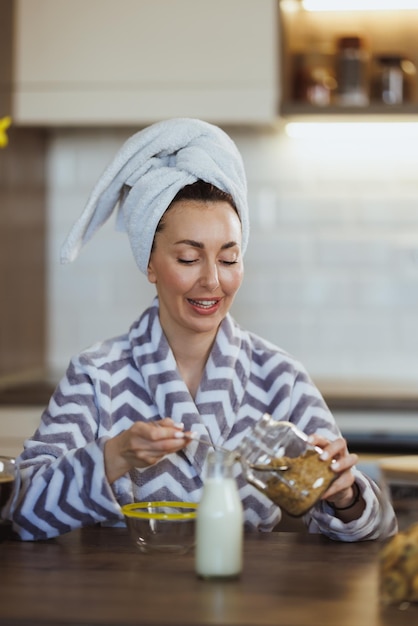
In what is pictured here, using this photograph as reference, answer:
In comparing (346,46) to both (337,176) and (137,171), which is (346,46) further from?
(137,171)

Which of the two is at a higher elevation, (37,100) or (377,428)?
(37,100)

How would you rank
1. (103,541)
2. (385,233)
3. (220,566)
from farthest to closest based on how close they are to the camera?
(385,233)
(103,541)
(220,566)

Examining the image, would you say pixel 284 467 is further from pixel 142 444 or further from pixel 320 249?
pixel 320 249

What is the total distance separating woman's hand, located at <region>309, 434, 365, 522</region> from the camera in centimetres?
158

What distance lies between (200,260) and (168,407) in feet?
0.92

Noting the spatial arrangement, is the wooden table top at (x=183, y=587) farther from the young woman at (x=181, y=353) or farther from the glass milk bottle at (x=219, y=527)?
the young woman at (x=181, y=353)

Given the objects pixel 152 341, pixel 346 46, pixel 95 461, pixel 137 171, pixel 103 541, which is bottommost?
pixel 103 541

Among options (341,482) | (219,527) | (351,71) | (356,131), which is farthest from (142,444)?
(356,131)

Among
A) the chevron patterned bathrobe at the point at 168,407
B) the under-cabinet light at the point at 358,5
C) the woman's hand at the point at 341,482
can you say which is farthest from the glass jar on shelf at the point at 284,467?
the under-cabinet light at the point at 358,5

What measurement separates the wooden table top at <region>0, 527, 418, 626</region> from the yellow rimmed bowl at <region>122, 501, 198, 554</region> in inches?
0.7

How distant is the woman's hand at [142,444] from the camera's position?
1543 mm

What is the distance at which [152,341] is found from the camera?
6.64ft

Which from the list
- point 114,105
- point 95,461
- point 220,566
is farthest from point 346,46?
point 220,566

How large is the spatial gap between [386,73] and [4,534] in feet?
7.28
